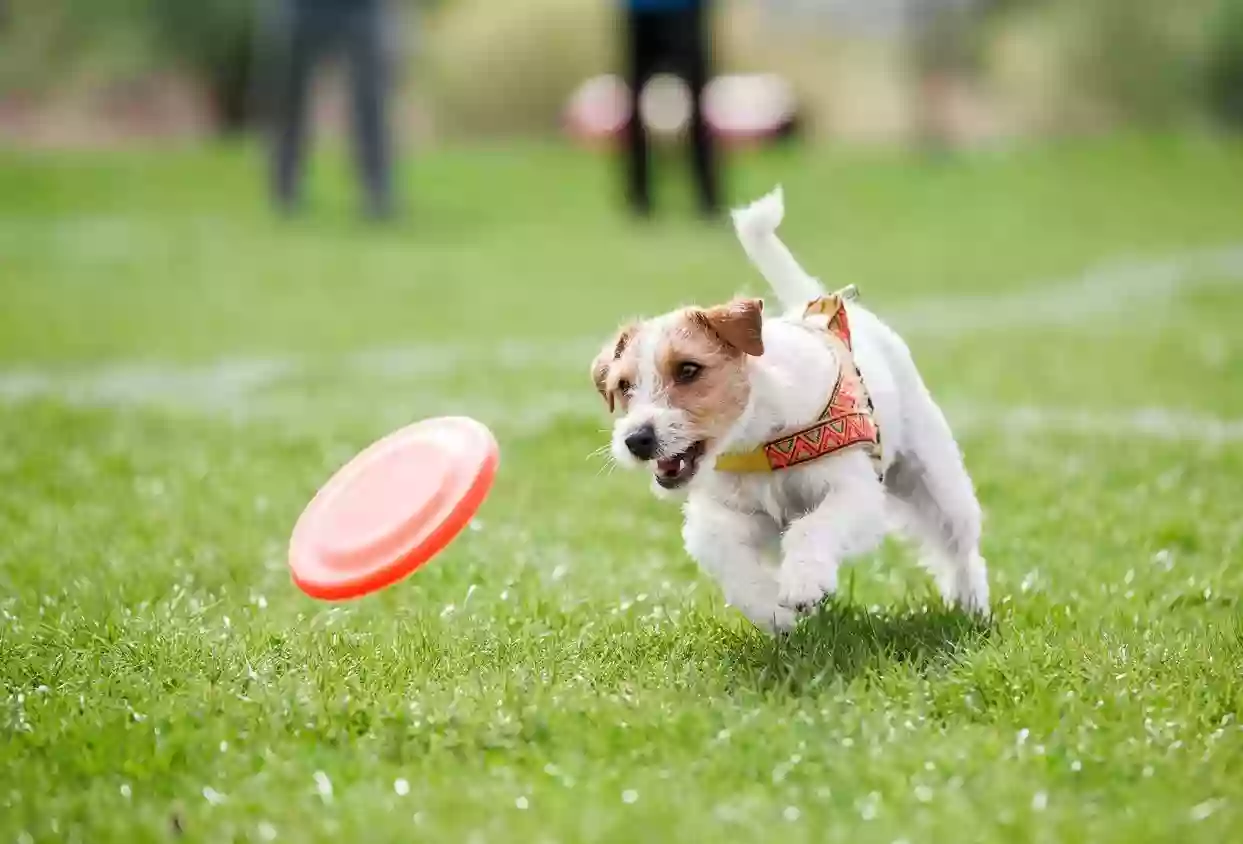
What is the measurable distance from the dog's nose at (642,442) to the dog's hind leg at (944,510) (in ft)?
3.96

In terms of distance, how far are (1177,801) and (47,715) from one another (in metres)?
2.95

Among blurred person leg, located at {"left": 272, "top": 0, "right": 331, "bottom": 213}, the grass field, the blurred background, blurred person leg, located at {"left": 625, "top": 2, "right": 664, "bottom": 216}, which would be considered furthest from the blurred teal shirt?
the blurred background

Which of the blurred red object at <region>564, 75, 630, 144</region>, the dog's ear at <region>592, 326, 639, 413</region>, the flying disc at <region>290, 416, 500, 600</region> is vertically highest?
the dog's ear at <region>592, 326, 639, 413</region>

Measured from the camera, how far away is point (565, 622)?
5219mm

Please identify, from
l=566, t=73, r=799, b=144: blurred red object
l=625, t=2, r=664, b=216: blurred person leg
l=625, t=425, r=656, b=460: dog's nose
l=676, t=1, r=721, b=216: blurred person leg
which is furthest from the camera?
l=566, t=73, r=799, b=144: blurred red object

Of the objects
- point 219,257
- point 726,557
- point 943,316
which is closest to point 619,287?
point 943,316

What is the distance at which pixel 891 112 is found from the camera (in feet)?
86.8

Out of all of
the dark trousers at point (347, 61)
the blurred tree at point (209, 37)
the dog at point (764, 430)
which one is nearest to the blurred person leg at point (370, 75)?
the dark trousers at point (347, 61)

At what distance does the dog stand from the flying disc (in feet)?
2.00

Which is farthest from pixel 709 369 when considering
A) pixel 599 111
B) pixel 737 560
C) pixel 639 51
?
pixel 599 111

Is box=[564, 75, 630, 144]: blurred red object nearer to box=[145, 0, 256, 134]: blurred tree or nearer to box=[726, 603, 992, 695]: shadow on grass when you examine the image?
box=[145, 0, 256, 134]: blurred tree

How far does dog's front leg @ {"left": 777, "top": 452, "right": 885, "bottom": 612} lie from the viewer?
14.4ft

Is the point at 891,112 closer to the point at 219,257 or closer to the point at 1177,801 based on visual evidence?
the point at 219,257

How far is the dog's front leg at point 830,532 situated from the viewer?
4.39 metres
